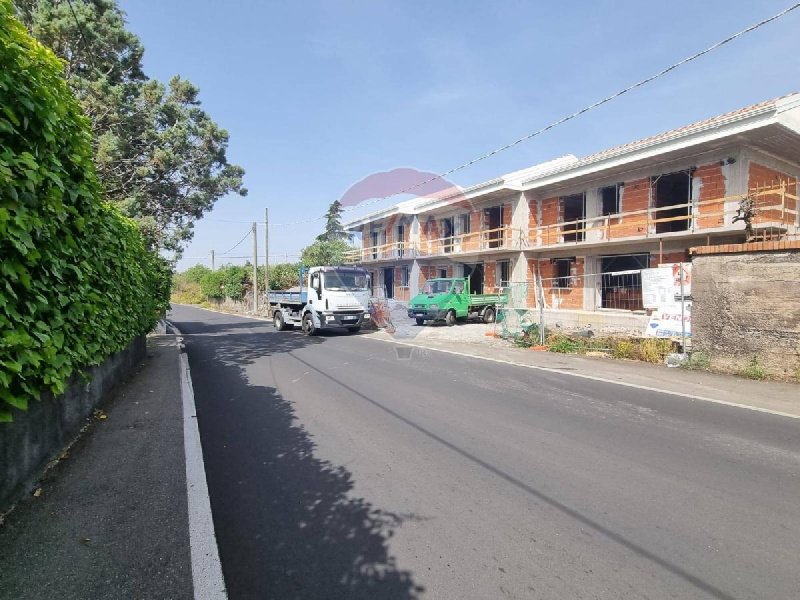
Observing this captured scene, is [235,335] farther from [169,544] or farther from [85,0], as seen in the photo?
[169,544]

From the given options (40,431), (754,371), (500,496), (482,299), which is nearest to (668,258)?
(482,299)

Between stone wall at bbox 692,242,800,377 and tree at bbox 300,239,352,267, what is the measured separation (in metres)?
34.0

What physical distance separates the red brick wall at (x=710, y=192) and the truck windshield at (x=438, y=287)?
31.8ft

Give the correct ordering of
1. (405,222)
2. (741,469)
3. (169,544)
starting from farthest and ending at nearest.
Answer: (405,222) → (741,469) → (169,544)

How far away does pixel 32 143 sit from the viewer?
3.10 metres

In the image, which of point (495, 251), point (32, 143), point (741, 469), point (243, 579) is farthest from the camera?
point (495, 251)

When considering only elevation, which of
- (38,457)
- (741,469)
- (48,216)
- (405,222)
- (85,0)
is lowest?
Answer: (741,469)

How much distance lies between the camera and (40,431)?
3.57 m

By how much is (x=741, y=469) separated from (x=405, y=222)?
28.7m

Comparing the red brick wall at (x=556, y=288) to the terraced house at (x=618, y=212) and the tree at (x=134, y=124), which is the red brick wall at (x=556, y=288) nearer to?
the terraced house at (x=618, y=212)

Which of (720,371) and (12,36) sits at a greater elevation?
(12,36)

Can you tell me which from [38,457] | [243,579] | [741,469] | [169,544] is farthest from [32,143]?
[741,469]

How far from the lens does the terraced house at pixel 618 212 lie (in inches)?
551

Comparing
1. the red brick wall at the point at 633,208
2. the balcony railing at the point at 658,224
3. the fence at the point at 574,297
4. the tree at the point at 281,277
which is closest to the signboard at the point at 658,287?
the balcony railing at the point at 658,224
